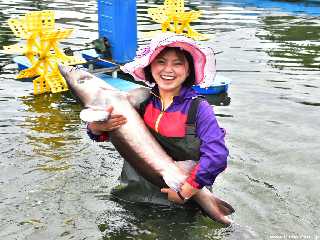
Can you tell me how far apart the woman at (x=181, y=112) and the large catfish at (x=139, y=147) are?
81 mm

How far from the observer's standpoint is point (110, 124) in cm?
473

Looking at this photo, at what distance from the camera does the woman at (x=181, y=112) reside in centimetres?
445

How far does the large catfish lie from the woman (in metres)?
0.08

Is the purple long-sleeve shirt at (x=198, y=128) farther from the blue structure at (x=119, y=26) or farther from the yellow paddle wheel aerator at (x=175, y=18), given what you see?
the yellow paddle wheel aerator at (x=175, y=18)

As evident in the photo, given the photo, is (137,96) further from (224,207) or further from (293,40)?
(293,40)

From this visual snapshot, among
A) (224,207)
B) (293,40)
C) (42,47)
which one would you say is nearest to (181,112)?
(224,207)

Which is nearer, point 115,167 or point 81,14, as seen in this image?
point 115,167

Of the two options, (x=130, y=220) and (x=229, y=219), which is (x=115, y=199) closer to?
(x=130, y=220)

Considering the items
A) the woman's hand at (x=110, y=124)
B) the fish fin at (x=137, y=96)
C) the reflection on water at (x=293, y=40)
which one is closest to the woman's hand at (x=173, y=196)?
the woman's hand at (x=110, y=124)

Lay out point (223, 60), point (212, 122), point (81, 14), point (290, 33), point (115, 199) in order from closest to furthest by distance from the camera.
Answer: point (212, 122) < point (115, 199) < point (223, 60) < point (290, 33) < point (81, 14)

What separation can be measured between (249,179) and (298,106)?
124 inches

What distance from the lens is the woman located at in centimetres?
445

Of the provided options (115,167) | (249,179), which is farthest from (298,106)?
(115,167)

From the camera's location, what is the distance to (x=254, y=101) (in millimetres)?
9250
